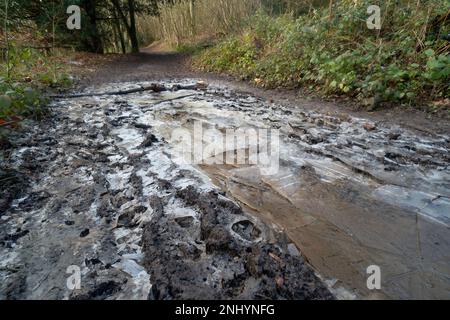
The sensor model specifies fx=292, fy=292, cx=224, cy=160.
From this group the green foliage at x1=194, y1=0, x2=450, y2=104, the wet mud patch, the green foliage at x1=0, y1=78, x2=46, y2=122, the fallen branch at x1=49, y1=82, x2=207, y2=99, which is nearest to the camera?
the wet mud patch

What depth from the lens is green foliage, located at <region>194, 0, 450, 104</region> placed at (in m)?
3.64

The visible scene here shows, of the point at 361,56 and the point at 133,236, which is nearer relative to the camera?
the point at 133,236

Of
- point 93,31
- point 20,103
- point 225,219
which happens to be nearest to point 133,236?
point 225,219

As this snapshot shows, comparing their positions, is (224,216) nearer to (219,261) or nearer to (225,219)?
(225,219)

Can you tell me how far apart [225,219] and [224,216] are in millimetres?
30

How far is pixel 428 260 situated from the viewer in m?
1.33

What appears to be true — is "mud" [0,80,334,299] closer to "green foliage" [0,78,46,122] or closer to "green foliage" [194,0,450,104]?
"green foliage" [0,78,46,122]

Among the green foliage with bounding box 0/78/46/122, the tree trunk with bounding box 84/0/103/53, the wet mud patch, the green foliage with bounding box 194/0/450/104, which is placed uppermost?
the tree trunk with bounding box 84/0/103/53

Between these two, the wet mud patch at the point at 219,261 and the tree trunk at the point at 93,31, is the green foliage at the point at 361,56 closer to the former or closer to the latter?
the wet mud patch at the point at 219,261

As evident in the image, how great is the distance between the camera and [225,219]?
64.6 inches

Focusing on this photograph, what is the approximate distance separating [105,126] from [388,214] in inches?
112

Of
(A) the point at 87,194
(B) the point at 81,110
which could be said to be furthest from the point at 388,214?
(B) the point at 81,110

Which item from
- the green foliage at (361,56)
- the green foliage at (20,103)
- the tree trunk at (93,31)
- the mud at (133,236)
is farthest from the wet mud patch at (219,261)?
the tree trunk at (93,31)

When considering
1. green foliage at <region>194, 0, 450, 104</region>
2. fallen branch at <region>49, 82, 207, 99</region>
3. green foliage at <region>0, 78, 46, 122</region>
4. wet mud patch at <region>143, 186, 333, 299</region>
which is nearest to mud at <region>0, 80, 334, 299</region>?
wet mud patch at <region>143, 186, 333, 299</region>
